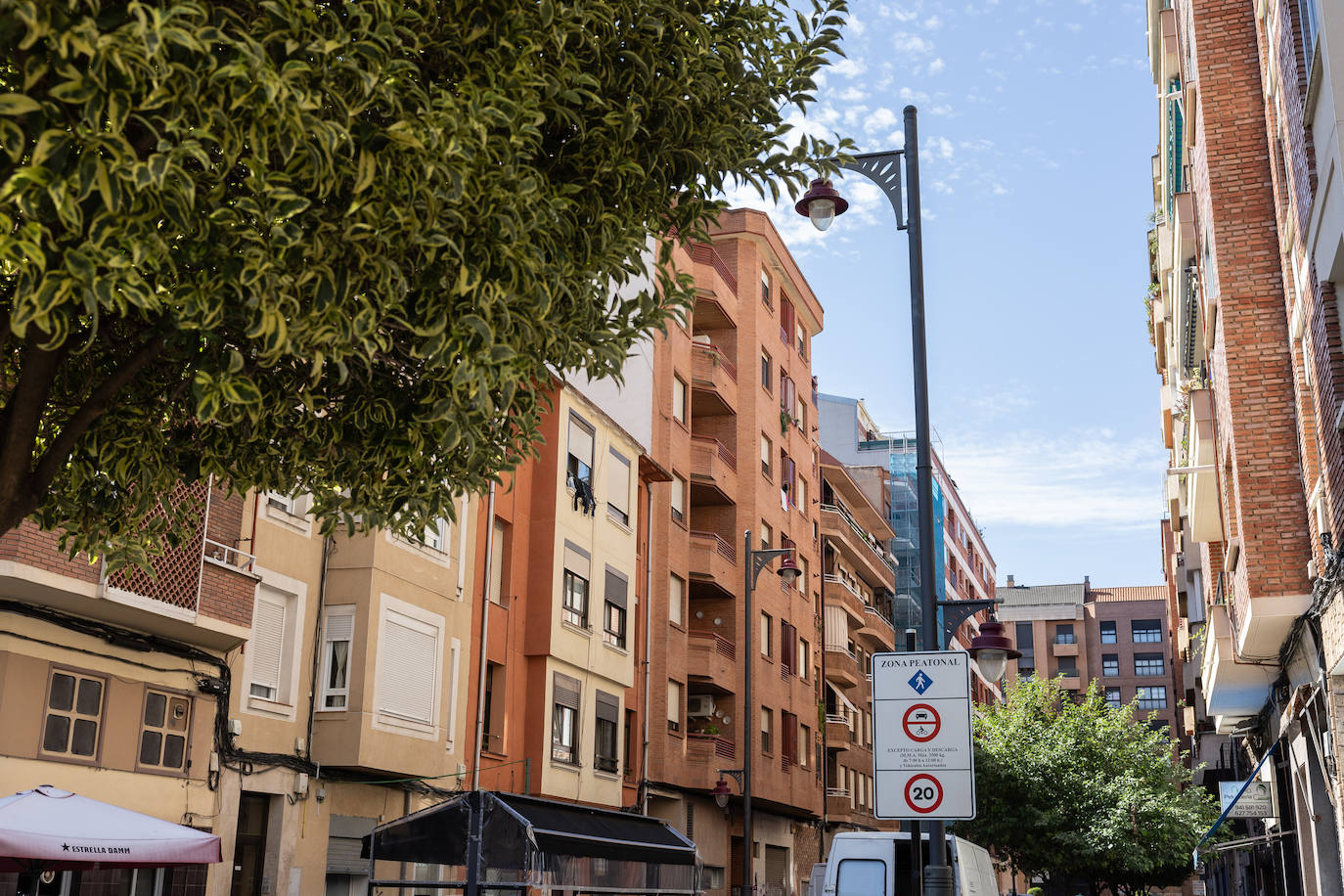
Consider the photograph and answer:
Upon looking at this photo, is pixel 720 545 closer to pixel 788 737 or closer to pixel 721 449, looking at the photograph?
pixel 721 449

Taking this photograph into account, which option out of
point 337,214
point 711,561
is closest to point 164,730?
point 337,214

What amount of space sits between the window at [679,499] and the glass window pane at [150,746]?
19497 mm

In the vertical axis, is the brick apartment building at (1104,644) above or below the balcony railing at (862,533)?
above

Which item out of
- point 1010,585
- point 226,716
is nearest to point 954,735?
point 226,716

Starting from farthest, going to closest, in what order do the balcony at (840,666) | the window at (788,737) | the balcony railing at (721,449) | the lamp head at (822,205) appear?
the balcony at (840,666) < the window at (788,737) < the balcony railing at (721,449) < the lamp head at (822,205)

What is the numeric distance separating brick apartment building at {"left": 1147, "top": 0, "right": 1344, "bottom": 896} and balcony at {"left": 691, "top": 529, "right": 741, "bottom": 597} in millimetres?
12997

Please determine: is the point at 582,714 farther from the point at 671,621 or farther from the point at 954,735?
the point at 954,735

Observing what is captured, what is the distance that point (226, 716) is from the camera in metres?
17.8

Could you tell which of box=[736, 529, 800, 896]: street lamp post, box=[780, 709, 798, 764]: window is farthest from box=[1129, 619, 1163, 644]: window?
box=[736, 529, 800, 896]: street lamp post

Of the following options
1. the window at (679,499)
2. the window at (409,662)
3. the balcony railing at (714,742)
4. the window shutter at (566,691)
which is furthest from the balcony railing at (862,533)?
the window at (409,662)

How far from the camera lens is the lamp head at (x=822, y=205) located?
12539 millimetres

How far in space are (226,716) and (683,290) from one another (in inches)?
479

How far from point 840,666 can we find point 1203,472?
24.3 metres

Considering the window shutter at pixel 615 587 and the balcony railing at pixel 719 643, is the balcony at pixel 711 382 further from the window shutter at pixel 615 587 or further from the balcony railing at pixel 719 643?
the window shutter at pixel 615 587
